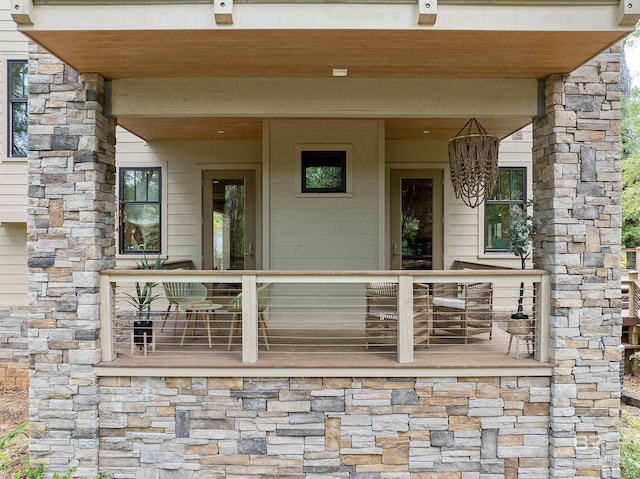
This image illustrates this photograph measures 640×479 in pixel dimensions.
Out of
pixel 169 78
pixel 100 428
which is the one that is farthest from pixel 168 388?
pixel 169 78

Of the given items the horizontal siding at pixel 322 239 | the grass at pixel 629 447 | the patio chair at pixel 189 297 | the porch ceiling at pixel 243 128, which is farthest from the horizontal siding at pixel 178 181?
the grass at pixel 629 447

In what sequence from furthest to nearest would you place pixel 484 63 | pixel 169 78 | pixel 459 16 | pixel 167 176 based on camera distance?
pixel 167 176 < pixel 169 78 < pixel 484 63 < pixel 459 16

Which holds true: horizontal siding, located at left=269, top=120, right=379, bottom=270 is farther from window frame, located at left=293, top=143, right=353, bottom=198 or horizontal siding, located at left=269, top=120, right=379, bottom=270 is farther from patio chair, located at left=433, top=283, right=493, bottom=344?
patio chair, located at left=433, top=283, right=493, bottom=344

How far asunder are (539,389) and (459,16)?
3.02 meters

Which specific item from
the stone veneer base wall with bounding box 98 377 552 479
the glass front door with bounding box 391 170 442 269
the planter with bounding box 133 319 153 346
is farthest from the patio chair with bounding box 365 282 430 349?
the planter with bounding box 133 319 153 346

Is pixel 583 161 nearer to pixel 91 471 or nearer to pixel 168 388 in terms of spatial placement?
pixel 168 388

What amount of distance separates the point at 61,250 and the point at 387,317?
2989 mm

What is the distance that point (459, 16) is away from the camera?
2957 millimetres

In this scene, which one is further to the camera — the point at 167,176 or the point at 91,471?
the point at 167,176

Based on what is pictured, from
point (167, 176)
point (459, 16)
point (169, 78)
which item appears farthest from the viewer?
point (167, 176)

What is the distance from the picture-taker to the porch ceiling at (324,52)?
3.02 m

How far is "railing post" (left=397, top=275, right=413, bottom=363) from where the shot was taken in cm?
366

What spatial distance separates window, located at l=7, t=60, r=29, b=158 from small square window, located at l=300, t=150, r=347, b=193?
3.97 m

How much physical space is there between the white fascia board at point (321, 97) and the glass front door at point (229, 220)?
106 inches
